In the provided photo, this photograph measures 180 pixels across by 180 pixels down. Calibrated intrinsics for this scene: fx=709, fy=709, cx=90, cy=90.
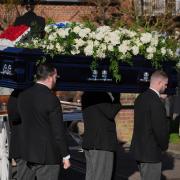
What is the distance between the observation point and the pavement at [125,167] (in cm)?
1095

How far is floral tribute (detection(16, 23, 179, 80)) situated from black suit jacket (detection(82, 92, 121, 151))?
1.97ft

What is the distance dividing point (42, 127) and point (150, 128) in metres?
1.25

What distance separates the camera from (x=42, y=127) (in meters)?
7.39

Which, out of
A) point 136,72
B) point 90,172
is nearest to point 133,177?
point 90,172

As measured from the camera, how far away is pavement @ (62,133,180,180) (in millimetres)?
10946

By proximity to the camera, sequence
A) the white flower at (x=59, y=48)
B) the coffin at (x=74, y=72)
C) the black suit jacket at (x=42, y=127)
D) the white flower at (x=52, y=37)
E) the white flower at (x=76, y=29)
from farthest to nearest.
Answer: the white flower at (x=76, y=29), the white flower at (x=52, y=37), the white flower at (x=59, y=48), the coffin at (x=74, y=72), the black suit jacket at (x=42, y=127)

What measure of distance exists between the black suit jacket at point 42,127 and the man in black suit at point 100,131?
107cm

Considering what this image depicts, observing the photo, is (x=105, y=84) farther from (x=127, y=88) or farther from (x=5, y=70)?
(x=5, y=70)

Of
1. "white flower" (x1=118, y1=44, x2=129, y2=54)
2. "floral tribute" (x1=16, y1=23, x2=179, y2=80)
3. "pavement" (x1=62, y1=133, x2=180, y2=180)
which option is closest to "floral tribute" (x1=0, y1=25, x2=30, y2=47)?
"floral tribute" (x1=16, y1=23, x2=179, y2=80)

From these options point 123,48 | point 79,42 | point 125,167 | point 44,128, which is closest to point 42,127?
point 44,128

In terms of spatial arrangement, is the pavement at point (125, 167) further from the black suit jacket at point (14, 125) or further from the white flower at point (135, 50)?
the white flower at point (135, 50)

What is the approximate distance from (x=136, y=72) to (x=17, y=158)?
66.1 inches

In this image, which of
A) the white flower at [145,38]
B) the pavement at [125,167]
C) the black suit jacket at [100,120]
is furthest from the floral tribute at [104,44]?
the pavement at [125,167]

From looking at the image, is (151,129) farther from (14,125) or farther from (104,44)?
(14,125)
